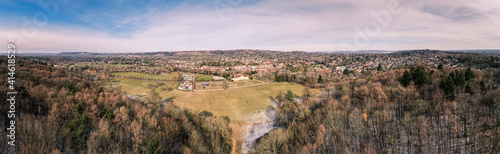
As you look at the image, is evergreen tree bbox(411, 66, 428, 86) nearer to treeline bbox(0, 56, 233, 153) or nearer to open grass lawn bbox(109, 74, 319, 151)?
open grass lawn bbox(109, 74, 319, 151)

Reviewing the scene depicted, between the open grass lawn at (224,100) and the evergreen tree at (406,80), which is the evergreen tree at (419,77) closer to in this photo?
the evergreen tree at (406,80)

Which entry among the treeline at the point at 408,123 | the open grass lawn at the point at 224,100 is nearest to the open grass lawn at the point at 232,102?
the open grass lawn at the point at 224,100

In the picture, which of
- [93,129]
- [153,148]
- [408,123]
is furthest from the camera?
[408,123]

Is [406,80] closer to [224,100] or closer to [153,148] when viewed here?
[224,100]

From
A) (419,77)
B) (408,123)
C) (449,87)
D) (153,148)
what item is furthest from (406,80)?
(153,148)

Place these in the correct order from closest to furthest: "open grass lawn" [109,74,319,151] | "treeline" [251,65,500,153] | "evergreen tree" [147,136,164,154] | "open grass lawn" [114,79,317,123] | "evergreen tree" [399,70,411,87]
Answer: "evergreen tree" [147,136,164,154], "treeline" [251,65,500,153], "open grass lawn" [109,74,319,151], "evergreen tree" [399,70,411,87], "open grass lawn" [114,79,317,123]

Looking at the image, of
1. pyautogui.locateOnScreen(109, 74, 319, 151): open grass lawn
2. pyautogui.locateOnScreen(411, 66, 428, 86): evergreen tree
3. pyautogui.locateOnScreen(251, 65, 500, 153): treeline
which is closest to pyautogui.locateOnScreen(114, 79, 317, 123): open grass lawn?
pyautogui.locateOnScreen(109, 74, 319, 151): open grass lawn

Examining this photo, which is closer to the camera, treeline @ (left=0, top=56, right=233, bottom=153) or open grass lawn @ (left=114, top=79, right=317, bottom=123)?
treeline @ (left=0, top=56, right=233, bottom=153)

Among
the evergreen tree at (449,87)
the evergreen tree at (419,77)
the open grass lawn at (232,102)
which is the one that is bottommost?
the open grass lawn at (232,102)

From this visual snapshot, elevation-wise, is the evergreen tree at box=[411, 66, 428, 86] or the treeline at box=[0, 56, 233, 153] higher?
the evergreen tree at box=[411, 66, 428, 86]
